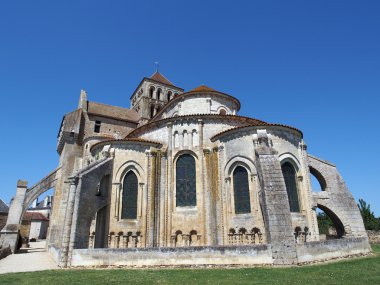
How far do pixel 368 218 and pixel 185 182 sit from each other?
2844 centimetres

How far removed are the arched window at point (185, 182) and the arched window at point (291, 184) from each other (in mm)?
5758

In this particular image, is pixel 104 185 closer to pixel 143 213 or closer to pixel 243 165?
pixel 143 213

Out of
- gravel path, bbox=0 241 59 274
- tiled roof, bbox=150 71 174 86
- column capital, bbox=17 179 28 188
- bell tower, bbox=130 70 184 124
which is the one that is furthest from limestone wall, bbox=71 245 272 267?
tiled roof, bbox=150 71 174 86

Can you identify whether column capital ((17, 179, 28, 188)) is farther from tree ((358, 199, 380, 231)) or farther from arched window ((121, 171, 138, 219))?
tree ((358, 199, 380, 231))

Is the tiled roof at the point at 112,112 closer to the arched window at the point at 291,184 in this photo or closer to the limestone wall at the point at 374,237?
the arched window at the point at 291,184

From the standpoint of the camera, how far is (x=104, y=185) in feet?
58.1

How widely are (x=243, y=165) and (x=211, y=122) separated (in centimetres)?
412

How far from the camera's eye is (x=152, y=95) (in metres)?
41.6

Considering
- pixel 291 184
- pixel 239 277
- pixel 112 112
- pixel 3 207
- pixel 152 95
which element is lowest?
pixel 239 277

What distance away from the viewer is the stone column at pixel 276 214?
1090 centimetres

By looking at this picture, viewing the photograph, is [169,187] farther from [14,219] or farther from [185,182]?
[14,219]

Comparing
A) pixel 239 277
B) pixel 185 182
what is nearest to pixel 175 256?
pixel 239 277

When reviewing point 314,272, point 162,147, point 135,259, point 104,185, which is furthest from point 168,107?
point 314,272

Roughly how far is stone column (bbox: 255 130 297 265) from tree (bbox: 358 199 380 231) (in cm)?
2679
